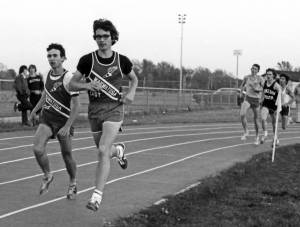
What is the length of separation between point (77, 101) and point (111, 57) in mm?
988

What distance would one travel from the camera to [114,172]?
31.3 ft

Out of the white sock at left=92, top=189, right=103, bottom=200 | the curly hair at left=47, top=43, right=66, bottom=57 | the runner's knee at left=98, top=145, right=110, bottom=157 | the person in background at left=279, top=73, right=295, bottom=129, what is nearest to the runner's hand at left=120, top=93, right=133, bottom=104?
the runner's knee at left=98, top=145, right=110, bottom=157

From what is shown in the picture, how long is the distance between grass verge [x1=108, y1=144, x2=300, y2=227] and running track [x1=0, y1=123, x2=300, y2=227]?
0.35 metres

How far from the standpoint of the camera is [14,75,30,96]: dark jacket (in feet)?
58.0

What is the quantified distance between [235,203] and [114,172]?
9.49 feet

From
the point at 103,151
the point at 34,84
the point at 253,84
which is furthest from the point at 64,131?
the point at 34,84

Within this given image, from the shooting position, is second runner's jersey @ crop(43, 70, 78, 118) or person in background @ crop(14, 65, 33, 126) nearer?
second runner's jersey @ crop(43, 70, 78, 118)

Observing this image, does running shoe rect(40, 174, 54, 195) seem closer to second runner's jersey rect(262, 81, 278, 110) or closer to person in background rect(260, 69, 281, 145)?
person in background rect(260, 69, 281, 145)

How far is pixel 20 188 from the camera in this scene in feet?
25.9

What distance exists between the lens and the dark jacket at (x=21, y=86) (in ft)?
58.0

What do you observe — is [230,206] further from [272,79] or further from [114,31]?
[272,79]

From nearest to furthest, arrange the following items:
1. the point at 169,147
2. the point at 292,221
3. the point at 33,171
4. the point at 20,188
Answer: the point at 292,221
the point at 20,188
the point at 33,171
the point at 169,147

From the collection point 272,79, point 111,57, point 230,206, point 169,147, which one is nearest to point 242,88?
point 272,79

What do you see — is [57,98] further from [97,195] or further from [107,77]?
[97,195]
